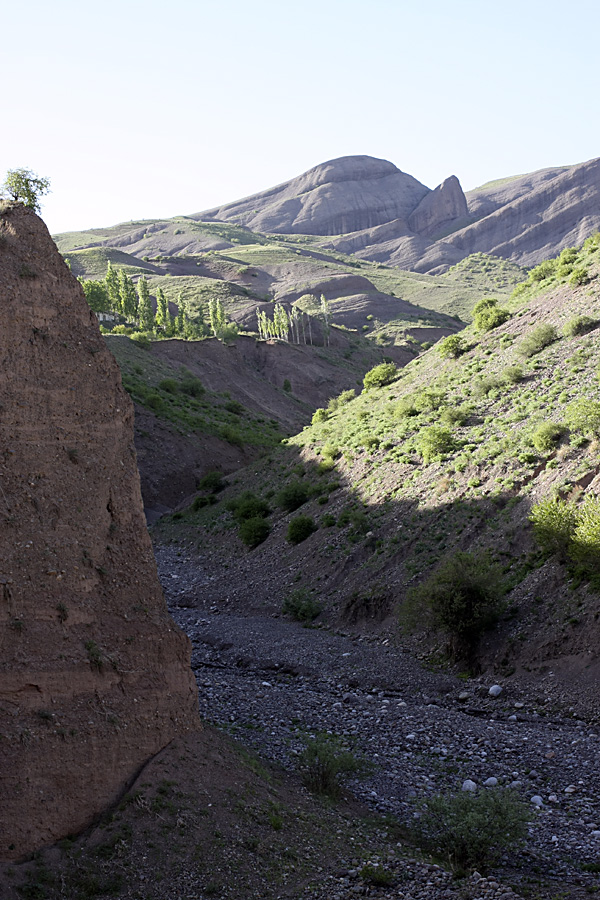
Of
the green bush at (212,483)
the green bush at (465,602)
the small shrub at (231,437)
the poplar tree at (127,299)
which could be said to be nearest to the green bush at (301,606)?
the green bush at (465,602)

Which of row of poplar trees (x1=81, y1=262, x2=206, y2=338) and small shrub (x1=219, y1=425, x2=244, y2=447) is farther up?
row of poplar trees (x1=81, y1=262, x2=206, y2=338)

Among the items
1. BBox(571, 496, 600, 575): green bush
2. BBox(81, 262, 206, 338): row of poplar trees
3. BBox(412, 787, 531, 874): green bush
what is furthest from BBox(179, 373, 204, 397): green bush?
BBox(412, 787, 531, 874): green bush

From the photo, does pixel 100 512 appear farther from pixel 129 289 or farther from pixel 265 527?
pixel 129 289

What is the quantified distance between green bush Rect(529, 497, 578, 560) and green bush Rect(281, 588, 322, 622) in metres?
9.50

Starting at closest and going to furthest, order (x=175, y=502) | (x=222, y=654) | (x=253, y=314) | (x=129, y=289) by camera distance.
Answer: (x=222, y=654), (x=175, y=502), (x=129, y=289), (x=253, y=314)

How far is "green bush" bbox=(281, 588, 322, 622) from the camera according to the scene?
29.4 m

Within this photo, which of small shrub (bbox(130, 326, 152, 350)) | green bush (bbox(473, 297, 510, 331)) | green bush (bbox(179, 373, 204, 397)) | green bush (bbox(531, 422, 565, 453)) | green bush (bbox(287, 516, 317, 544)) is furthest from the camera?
small shrub (bbox(130, 326, 152, 350))

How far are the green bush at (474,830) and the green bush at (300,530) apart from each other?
22874 millimetres

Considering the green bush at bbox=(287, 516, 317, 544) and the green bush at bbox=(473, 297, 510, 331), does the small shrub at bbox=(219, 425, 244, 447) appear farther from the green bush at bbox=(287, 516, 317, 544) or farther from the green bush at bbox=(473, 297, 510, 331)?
the green bush at bbox=(287, 516, 317, 544)

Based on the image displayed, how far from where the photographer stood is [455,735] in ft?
57.8

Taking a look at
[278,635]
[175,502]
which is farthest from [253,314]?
[278,635]

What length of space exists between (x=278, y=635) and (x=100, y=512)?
667 inches

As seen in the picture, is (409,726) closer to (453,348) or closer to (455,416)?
(455,416)

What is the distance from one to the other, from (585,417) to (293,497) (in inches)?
661
